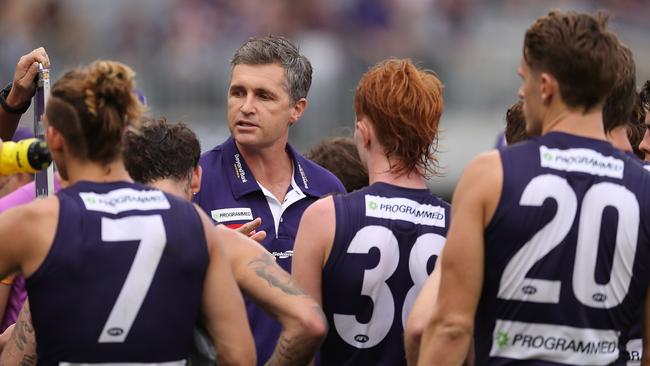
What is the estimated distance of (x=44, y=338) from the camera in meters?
4.09

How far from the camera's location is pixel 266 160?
6.20m

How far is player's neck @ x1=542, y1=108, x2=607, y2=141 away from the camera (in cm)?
426

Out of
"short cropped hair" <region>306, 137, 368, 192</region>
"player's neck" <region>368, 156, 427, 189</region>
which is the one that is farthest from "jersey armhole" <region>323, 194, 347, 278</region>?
"short cropped hair" <region>306, 137, 368, 192</region>

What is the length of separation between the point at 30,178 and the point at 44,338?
305 centimetres

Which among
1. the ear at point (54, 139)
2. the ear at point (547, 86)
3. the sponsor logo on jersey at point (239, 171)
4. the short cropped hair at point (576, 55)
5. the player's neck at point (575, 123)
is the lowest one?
the sponsor logo on jersey at point (239, 171)

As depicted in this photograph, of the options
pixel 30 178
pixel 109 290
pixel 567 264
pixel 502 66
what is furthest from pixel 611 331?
pixel 502 66

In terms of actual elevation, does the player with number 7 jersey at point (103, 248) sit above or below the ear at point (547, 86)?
below

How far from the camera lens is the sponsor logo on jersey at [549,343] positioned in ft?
13.8

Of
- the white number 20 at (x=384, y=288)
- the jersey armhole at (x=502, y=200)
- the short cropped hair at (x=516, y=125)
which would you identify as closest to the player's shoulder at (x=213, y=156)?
the white number 20 at (x=384, y=288)

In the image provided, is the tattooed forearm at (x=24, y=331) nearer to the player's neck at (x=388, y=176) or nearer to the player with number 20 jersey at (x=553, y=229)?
the player with number 20 jersey at (x=553, y=229)

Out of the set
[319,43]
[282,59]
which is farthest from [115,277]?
[319,43]

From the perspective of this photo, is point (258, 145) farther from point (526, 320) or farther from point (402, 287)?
point (526, 320)

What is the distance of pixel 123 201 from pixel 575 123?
61.7 inches

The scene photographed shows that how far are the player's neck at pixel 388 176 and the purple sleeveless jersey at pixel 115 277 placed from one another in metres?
1.17
